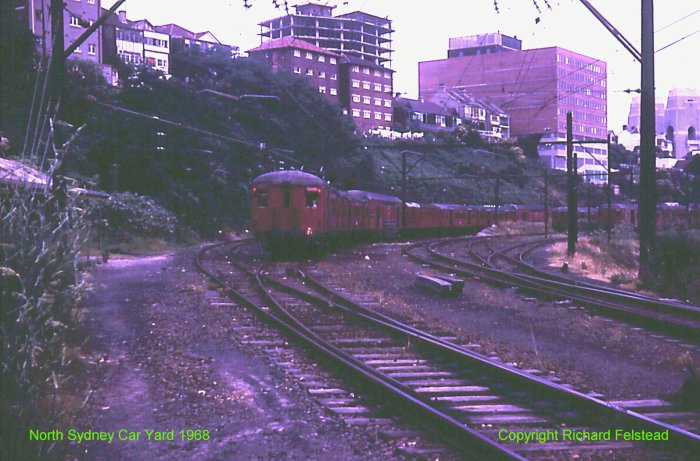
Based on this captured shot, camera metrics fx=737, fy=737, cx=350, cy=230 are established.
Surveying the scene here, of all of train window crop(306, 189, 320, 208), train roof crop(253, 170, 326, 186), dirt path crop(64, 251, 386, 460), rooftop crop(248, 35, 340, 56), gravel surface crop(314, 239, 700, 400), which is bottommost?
gravel surface crop(314, 239, 700, 400)

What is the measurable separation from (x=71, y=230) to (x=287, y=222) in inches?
640

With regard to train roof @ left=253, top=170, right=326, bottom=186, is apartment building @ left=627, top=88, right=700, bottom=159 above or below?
above

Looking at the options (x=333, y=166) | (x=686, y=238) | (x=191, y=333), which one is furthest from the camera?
(x=333, y=166)

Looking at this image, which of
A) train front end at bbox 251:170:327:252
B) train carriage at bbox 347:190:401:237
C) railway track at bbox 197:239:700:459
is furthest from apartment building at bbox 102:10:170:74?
railway track at bbox 197:239:700:459

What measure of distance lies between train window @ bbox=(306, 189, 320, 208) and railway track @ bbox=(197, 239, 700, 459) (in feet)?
44.5

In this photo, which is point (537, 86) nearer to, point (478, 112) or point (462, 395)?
point (478, 112)

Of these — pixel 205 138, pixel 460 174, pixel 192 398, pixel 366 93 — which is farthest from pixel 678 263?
pixel 366 93

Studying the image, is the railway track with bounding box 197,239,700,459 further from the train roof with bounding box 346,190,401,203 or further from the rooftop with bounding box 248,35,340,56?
the train roof with bounding box 346,190,401,203

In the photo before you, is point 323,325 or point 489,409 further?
point 323,325

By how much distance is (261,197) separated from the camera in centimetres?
2617

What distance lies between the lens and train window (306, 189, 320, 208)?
84.8 ft

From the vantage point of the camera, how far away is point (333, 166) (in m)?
60.8

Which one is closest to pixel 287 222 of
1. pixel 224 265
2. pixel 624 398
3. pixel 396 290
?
pixel 224 265

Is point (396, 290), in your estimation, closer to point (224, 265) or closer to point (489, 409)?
point (224, 265)
